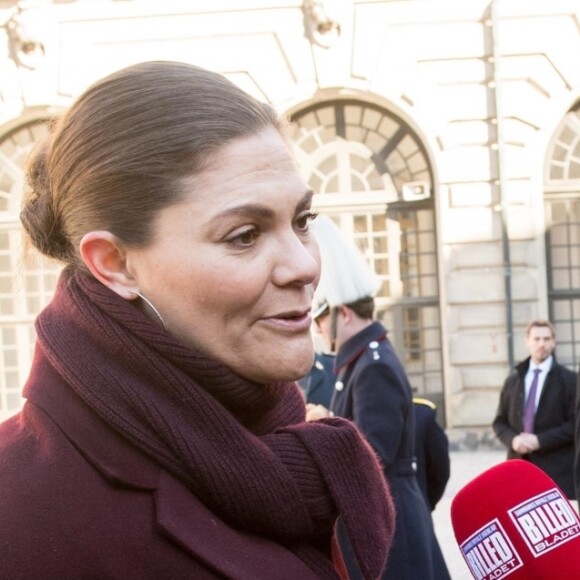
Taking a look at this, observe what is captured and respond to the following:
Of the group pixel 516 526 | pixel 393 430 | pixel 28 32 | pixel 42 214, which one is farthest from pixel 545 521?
pixel 28 32

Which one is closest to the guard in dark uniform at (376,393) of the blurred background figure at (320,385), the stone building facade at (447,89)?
the blurred background figure at (320,385)

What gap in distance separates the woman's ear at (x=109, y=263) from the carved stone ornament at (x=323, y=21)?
10.0 meters

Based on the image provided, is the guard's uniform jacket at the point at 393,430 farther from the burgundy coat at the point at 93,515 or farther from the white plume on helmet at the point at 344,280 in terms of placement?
the burgundy coat at the point at 93,515

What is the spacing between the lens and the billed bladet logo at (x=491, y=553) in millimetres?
1648

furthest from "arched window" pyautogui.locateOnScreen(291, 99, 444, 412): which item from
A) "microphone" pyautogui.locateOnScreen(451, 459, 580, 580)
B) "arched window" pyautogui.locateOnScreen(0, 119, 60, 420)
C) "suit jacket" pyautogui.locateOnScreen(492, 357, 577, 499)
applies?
"microphone" pyautogui.locateOnScreen(451, 459, 580, 580)

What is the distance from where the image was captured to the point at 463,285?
37.0 feet

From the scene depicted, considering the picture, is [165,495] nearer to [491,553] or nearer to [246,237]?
[246,237]

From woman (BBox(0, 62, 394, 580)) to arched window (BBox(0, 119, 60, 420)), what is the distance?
1057 centimetres

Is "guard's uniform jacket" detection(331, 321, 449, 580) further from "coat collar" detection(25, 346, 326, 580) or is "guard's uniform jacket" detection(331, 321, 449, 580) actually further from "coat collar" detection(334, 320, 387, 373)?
"coat collar" detection(25, 346, 326, 580)

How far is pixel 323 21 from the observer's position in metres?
11.0

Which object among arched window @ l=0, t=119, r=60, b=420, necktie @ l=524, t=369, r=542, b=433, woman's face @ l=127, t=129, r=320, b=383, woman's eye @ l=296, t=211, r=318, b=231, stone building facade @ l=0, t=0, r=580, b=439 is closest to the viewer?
woman's face @ l=127, t=129, r=320, b=383

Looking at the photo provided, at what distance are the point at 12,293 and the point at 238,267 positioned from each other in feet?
36.1

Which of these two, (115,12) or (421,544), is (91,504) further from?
(115,12)

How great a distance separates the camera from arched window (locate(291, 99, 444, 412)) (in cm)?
1162
